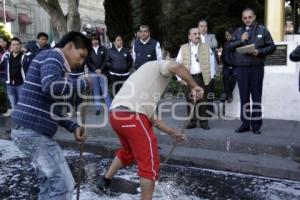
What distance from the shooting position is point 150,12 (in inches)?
795

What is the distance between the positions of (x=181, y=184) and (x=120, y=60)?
4397 mm

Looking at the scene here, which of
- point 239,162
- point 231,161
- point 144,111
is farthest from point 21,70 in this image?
point 144,111

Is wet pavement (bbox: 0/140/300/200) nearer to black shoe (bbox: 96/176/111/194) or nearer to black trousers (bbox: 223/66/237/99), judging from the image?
black shoe (bbox: 96/176/111/194)

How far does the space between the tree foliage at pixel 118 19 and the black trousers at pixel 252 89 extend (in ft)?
40.3

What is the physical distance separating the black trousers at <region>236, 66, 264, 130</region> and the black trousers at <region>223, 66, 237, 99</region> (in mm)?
1218

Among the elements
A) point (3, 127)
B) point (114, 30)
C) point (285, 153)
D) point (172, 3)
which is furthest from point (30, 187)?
point (172, 3)

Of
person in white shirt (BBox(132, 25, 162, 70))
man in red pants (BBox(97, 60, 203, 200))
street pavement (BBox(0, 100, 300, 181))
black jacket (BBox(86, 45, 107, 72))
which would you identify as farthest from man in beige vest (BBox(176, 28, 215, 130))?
man in red pants (BBox(97, 60, 203, 200))

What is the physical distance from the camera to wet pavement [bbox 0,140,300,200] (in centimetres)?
494

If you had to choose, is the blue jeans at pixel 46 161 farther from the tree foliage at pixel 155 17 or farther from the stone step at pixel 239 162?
the tree foliage at pixel 155 17

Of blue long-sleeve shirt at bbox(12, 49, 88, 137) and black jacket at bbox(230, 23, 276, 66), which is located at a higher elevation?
black jacket at bbox(230, 23, 276, 66)

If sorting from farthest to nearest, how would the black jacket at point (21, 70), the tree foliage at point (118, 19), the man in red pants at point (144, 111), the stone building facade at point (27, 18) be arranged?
the stone building facade at point (27, 18) → the tree foliage at point (118, 19) → the black jacket at point (21, 70) → the man in red pants at point (144, 111)

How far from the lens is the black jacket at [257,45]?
276 inches

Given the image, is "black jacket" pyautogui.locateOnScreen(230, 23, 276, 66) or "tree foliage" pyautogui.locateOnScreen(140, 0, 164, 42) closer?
"black jacket" pyautogui.locateOnScreen(230, 23, 276, 66)

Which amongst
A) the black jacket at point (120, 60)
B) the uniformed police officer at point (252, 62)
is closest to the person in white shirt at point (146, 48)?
the black jacket at point (120, 60)
